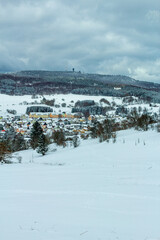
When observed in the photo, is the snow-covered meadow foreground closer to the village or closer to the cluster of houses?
the village

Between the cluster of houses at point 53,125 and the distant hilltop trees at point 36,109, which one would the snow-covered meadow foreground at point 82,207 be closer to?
the cluster of houses at point 53,125

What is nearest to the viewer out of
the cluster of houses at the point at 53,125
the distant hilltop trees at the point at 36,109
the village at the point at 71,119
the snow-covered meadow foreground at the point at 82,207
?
the snow-covered meadow foreground at the point at 82,207

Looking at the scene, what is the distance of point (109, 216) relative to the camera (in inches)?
124

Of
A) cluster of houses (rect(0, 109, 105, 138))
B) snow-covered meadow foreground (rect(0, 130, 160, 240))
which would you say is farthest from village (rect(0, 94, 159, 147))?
snow-covered meadow foreground (rect(0, 130, 160, 240))

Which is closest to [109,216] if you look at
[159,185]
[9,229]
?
[9,229]

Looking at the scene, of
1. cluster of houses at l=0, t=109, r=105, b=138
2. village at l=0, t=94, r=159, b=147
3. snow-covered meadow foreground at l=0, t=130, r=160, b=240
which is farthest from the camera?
Answer: cluster of houses at l=0, t=109, r=105, b=138

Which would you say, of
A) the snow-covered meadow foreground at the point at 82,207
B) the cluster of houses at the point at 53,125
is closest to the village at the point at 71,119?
the cluster of houses at the point at 53,125

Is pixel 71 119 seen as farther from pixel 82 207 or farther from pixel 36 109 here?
pixel 82 207

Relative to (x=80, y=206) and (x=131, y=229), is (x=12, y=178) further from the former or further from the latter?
(x=131, y=229)

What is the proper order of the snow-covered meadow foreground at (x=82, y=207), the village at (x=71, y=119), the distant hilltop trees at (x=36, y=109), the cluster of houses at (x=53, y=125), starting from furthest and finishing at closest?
the distant hilltop trees at (x=36, y=109), the cluster of houses at (x=53, y=125), the village at (x=71, y=119), the snow-covered meadow foreground at (x=82, y=207)

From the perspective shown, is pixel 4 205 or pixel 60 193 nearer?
pixel 4 205

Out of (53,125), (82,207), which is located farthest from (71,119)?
(82,207)

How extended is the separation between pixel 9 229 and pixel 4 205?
913 mm

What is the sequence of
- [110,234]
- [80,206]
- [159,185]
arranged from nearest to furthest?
[110,234]
[80,206]
[159,185]
